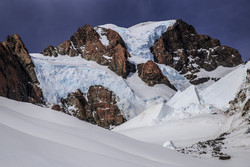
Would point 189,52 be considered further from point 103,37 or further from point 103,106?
point 103,106

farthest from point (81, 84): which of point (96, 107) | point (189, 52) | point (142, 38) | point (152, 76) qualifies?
point (189, 52)

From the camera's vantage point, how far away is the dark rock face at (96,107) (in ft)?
212

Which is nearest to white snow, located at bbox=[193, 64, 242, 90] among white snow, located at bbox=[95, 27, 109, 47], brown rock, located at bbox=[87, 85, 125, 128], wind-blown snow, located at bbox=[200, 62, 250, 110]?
white snow, located at bbox=[95, 27, 109, 47]

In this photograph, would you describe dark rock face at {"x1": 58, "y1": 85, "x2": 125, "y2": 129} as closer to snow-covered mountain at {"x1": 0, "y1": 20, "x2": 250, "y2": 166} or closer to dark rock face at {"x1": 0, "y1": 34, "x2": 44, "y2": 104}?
snow-covered mountain at {"x1": 0, "y1": 20, "x2": 250, "y2": 166}

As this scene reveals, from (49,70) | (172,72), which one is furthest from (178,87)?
(49,70)

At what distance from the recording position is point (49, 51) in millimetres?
91188

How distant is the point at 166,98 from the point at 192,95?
1282 inches

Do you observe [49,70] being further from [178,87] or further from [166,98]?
[178,87]

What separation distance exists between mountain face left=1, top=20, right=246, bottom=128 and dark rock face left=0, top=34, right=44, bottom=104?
208 millimetres

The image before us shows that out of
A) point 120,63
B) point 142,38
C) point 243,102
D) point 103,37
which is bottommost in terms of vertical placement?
point 120,63

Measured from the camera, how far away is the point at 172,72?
88562mm

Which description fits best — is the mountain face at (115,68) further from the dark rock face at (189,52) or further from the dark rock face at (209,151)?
the dark rock face at (209,151)

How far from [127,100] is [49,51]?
45050 mm

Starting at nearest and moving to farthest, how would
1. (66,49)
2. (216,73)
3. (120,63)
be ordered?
(120,63), (66,49), (216,73)
